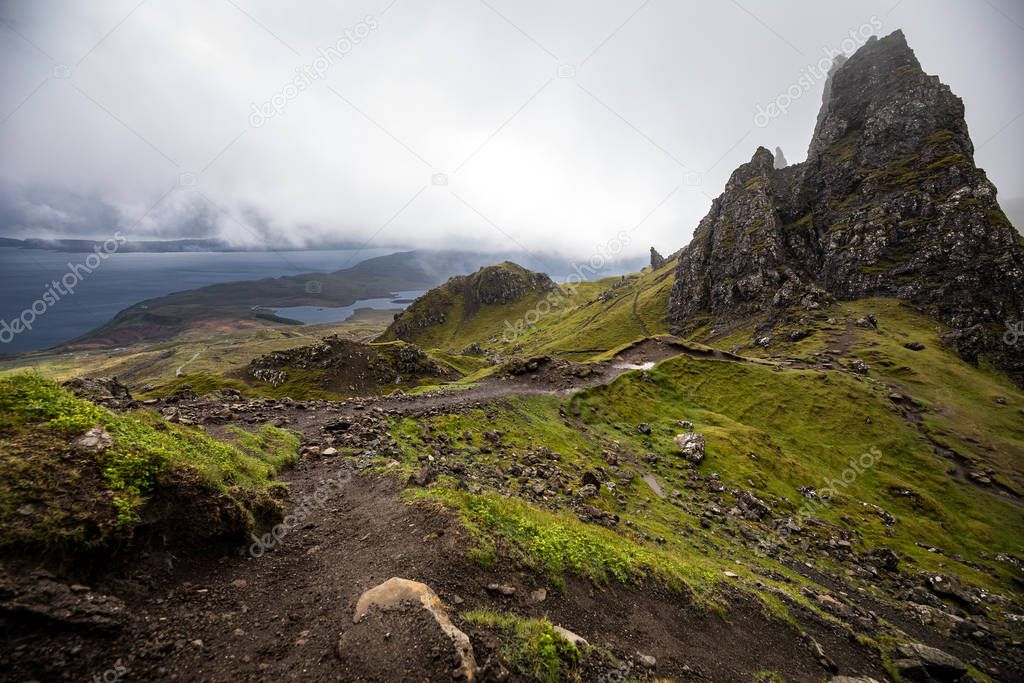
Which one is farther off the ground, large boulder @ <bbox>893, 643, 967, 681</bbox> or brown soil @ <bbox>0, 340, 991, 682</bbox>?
brown soil @ <bbox>0, 340, 991, 682</bbox>

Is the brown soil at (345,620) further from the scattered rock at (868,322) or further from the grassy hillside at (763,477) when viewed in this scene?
the scattered rock at (868,322)

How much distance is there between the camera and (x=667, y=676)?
1116 cm

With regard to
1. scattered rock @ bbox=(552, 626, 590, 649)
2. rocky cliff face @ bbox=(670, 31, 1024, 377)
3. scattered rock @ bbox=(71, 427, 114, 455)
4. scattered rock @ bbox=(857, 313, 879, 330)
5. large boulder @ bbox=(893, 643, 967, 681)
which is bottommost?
large boulder @ bbox=(893, 643, 967, 681)

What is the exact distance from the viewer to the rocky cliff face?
94438mm

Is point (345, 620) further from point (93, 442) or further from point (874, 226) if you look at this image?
point (874, 226)

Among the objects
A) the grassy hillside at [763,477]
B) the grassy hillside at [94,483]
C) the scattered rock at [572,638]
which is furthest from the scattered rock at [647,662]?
the grassy hillside at [94,483]

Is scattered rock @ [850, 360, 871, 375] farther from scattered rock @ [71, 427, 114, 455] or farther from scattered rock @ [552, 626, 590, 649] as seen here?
scattered rock @ [71, 427, 114, 455]

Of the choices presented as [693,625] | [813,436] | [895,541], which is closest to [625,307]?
[813,436]

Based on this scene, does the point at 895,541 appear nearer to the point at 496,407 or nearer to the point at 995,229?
the point at 496,407

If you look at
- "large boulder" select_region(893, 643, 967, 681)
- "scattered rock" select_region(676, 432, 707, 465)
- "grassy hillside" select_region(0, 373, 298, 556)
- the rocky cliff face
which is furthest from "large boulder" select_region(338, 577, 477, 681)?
the rocky cliff face

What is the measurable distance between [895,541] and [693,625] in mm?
36655

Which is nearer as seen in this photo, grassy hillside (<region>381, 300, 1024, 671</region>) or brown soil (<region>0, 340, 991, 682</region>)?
brown soil (<region>0, 340, 991, 682</region>)

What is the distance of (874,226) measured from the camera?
11356cm

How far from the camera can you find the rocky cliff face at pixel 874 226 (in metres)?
94.4
